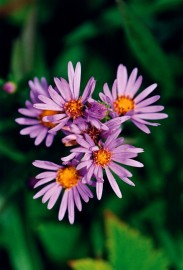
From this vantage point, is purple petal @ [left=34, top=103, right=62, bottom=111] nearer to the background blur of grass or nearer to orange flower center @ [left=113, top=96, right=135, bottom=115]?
orange flower center @ [left=113, top=96, right=135, bottom=115]

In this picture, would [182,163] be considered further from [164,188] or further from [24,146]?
[24,146]

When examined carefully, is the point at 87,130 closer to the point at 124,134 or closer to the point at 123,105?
the point at 123,105

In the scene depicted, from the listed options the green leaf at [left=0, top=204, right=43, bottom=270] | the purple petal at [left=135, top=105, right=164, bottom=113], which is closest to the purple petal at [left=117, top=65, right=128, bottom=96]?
the purple petal at [left=135, top=105, right=164, bottom=113]

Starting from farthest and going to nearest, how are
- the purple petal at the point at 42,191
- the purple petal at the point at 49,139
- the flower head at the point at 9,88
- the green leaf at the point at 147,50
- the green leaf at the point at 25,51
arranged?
the green leaf at the point at 25,51
the green leaf at the point at 147,50
the flower head at the point at 9,88
the purple petal at the point at 49,139
the purple petal at the point at 42,191

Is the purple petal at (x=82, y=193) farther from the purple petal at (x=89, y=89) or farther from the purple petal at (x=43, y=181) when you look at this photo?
the purple petal at (x=89, y=89)

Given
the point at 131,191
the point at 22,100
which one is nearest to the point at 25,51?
the point at 22,100

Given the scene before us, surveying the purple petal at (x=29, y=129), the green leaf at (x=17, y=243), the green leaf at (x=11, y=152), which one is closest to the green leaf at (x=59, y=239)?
the green leaf at (x=17, y=243)

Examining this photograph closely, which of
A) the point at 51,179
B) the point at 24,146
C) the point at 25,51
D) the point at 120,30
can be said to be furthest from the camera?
the point at 120,30

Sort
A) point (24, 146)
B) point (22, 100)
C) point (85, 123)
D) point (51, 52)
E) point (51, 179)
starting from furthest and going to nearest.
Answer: point (51, 52) → point (24, 146) → point (22, 100) → point (51, 179) → point (85, 123)
